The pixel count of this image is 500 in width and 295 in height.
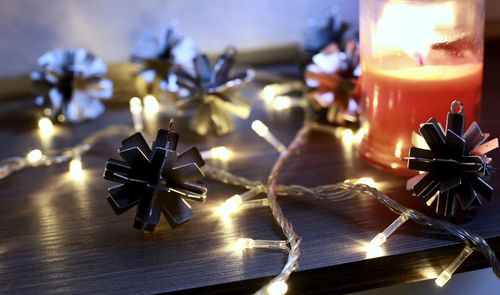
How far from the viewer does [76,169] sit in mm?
653

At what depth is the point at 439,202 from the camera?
1.64ft

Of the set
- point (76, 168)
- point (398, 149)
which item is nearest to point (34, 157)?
point (76, 168)

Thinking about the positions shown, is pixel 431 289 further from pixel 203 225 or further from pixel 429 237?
pixel 203 225

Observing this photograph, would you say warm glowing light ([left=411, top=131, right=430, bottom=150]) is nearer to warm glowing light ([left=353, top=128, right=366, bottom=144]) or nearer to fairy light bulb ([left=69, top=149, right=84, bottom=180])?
warm glowing light ([left=353, top=128, right=366, bottom=144])

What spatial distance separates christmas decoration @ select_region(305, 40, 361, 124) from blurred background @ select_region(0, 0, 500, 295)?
157 millimetres

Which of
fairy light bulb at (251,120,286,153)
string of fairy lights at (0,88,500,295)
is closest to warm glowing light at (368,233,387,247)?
string of fairy lights at (0,88,500,295)

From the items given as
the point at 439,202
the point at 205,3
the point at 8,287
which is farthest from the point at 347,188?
the point at 205,3

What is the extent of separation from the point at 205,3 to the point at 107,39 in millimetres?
157

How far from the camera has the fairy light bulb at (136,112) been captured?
2.51 ft

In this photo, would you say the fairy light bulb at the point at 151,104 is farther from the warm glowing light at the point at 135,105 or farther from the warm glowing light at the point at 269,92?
the warm glowing light at the point at 269,92

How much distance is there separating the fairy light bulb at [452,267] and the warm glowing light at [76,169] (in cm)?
38

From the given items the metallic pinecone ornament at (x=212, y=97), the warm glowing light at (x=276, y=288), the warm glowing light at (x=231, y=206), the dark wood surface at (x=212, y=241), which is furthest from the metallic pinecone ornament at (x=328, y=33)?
the warm glowing light at (x=276, y=288)

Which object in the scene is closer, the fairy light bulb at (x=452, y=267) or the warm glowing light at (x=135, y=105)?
the fairy light bulb at (x=452, y=267)

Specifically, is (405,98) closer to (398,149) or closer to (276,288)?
(398,149)
